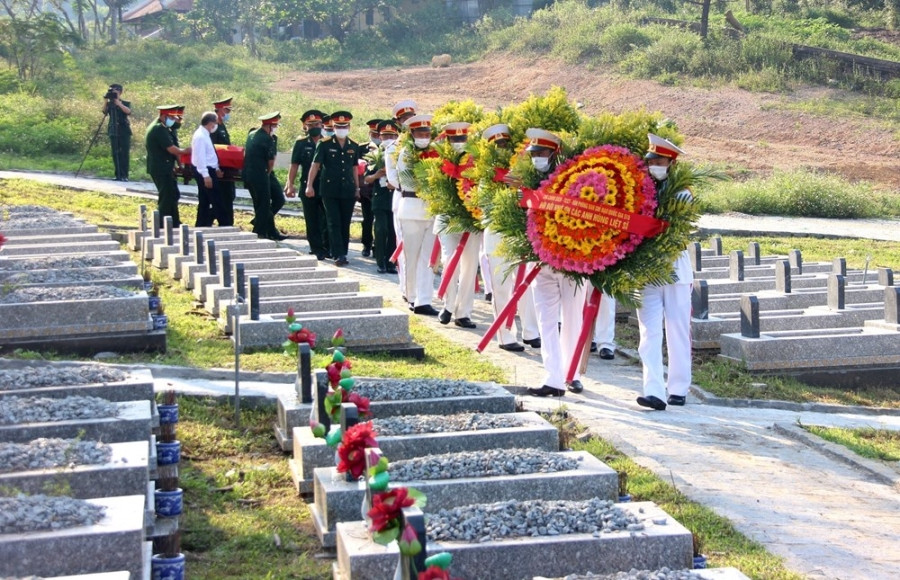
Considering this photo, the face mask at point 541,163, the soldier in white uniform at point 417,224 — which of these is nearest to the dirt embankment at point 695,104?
the soldier in white uniform at point 417,224

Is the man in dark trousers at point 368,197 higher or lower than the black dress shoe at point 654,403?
higher

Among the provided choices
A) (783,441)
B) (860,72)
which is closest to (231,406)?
Result: (783,441)

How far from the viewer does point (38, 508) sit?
5.06 meters

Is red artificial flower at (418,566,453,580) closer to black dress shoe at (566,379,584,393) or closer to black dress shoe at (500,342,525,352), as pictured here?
black dress shoe at (566,379,584,393)

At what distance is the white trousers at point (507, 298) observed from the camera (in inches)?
449

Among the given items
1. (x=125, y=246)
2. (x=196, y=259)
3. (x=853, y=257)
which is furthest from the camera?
(x=853, y=257)

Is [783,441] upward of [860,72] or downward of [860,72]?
downward

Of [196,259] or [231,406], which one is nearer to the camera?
[231,406]

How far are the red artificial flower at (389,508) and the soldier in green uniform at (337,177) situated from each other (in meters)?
11.3

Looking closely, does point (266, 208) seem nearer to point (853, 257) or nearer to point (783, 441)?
point (853, 257)

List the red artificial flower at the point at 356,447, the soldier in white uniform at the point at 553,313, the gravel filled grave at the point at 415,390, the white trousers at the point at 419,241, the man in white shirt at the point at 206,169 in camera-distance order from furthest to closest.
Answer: the man in white shirt at the point at 206,169 → the white trousers at the point at 419,241 → the soldier in white uniform at the point at 553,313 → the gravel filled grave at the point at 415,390 → the red artificial flower at the point at 356,447

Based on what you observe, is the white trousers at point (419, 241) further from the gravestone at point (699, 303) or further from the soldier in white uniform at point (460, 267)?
the gravestone at point (699, 303)

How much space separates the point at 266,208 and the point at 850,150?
1993 centimetres

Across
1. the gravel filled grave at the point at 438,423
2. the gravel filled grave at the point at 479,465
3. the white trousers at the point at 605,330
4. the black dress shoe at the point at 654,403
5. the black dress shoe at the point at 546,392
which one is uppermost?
the gravel filled grave at the point at 438,423
